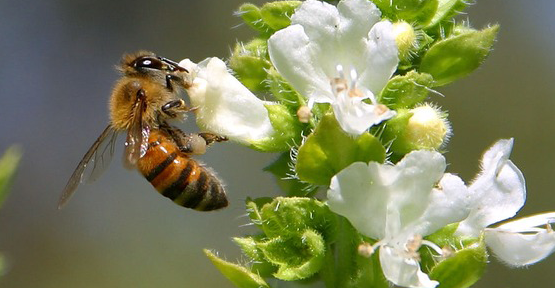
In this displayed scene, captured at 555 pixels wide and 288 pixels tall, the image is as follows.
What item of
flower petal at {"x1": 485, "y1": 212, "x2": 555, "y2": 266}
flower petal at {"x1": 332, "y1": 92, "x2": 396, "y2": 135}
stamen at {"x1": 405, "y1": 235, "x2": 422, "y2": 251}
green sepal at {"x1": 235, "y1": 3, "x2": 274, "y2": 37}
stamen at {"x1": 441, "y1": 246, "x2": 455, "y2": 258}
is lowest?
flower petal at {"x1": 485, "y1": 212, "x2": 555, "y2": 266}

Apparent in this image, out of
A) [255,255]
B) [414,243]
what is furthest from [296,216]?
[414,243]

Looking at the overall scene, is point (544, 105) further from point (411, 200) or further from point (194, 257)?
point (411, 200)

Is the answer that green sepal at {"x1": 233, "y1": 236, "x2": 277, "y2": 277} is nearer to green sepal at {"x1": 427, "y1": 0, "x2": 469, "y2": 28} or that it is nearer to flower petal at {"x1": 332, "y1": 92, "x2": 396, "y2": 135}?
flower petal at {"x1": 332, "y1": 92, "x2": 396, "y2": 135}

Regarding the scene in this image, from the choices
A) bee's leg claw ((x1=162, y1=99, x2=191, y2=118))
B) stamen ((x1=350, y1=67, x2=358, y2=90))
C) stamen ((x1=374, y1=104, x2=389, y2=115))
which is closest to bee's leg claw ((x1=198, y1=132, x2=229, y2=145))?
bee's leg claw ((x1=162, y1=99, x2=191, y2=118))

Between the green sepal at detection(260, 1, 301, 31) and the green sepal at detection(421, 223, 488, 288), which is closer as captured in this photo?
the green sepal at detection(421, 223, 488, 288)

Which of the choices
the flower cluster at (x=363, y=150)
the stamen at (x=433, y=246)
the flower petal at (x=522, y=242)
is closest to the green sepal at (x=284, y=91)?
the flower cluster at (x=363, y=150)

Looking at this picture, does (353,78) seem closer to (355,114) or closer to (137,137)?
(355,114)

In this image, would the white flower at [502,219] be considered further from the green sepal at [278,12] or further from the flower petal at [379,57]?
the green sepal at [278,12]

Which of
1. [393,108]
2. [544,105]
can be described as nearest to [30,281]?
[544,105]
